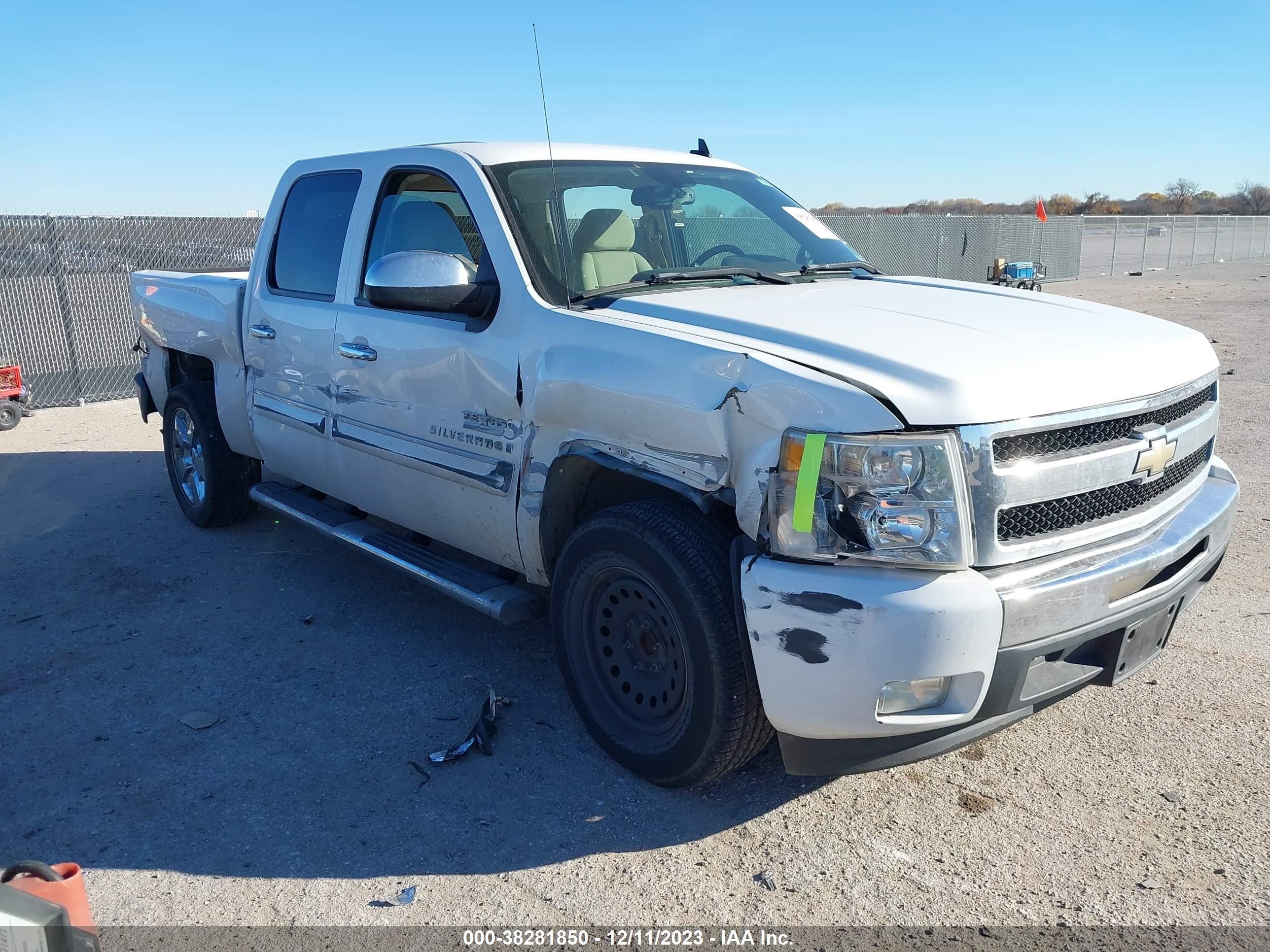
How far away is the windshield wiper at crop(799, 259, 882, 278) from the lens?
4.29 m

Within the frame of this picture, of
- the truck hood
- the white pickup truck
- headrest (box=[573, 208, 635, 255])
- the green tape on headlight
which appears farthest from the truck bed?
the green tape on headlight

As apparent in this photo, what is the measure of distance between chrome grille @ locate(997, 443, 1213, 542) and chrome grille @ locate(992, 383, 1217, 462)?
132 mm

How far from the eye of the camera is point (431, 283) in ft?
11.9

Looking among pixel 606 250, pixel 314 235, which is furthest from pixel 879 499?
pixel 314 235

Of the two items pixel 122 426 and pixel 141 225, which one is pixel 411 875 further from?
pixel 141 225

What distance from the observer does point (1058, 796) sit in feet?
10.5

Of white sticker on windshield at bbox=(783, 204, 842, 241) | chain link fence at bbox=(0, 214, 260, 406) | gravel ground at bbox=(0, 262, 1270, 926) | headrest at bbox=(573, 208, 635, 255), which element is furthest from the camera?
chain link fence at bbox=(0, 214, 260, 406)

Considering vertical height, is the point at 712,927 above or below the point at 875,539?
below

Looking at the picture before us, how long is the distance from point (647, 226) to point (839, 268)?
2.83 ft

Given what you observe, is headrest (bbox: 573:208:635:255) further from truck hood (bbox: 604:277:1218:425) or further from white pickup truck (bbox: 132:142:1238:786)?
truck hood (bbox: 604:277:1218:425)

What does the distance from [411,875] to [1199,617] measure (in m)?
3.55

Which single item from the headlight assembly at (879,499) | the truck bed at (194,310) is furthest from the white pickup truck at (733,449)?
the truck bed at (194,310)

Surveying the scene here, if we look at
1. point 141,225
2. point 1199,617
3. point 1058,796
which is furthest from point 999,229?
point 1058,796

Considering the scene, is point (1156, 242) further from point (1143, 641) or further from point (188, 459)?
point (1143, 641)
